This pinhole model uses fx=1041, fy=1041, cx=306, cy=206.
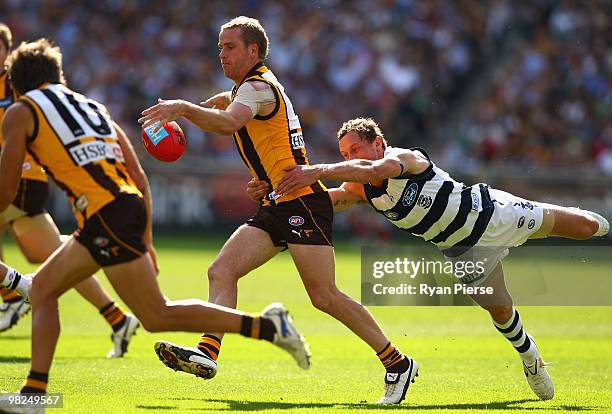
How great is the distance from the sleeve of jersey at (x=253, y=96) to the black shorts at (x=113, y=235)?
1.53m

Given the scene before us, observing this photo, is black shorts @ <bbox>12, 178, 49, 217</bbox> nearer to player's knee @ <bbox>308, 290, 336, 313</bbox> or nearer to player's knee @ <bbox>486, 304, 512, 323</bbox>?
player's knee @ <bbox>308, 290, 336, 313</bbox>

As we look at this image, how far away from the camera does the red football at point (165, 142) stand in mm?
7352

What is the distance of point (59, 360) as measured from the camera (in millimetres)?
9180

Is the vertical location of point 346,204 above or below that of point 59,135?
below

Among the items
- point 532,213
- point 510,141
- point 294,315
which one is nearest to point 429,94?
point 510,141

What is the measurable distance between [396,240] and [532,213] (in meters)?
14.9

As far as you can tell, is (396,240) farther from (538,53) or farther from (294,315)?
(294,315)

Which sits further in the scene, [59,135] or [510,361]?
[510,361]

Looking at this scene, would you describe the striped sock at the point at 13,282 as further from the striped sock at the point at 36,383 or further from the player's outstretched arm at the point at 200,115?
the striped sock at the point at 36,383

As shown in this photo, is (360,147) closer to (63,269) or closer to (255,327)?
(255,327)

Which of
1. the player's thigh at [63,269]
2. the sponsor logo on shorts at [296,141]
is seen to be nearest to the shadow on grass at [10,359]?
the player's thigh at [63,269]

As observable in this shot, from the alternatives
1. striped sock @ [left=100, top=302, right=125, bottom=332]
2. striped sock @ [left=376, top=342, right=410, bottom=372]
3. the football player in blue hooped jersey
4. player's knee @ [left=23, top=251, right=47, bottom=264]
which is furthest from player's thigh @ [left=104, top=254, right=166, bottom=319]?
player's knee @ [left=23, top=251, right=47, bottom=264]

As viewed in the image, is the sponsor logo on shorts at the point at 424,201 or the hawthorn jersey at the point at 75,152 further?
the sponsor logo on shorts at the point at 424,201

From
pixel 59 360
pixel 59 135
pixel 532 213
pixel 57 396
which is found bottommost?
pixel 59 360
